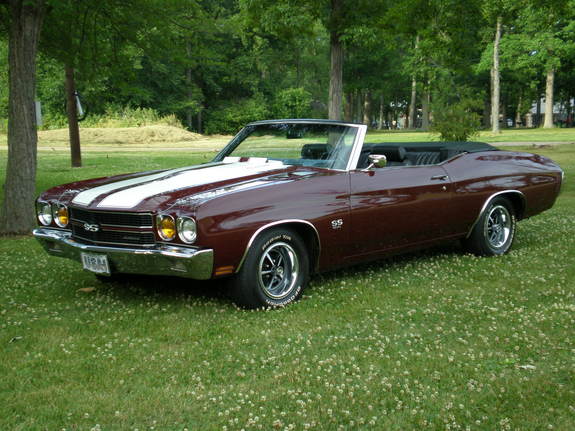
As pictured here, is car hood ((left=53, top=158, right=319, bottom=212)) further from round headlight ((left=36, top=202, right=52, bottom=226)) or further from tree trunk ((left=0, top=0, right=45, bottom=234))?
tree trunk ((left=0, top=0, right=45, bottom=234))

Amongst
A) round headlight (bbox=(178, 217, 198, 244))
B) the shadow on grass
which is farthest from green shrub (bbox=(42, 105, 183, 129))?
round headlight (bbox=(178, 217, 198, 244))

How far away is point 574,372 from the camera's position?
3916mm

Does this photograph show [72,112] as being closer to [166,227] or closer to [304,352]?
[166,227]

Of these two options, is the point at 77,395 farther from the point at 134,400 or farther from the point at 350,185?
the point at 350,185

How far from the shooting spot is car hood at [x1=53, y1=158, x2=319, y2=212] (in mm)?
4965

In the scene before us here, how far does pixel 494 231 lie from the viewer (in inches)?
287

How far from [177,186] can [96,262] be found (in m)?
0.85

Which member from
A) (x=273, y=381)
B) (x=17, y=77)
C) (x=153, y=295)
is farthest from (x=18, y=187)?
(x=273, y=381)

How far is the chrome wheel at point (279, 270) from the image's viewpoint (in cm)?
522

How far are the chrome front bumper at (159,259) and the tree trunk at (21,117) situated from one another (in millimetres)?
4039

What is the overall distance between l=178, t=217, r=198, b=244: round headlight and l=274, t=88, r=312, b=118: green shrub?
4638 centimetres

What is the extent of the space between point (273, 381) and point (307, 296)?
1846 millimetres

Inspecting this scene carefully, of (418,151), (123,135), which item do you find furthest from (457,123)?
(123,135)

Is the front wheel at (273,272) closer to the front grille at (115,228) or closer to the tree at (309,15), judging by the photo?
the front grille at (115,228)
